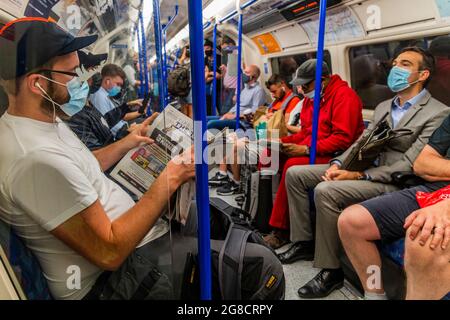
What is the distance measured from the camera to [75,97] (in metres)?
0.87

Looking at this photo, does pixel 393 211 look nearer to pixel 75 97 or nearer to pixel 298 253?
pixel 298 253

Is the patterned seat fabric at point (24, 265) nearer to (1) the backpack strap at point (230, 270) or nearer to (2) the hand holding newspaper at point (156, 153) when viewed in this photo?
(2) the hand holding newspaper at point (156, 153)

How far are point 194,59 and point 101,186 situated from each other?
0.47m

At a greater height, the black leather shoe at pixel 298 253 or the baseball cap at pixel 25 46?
the baseball cap at pixel 25 46

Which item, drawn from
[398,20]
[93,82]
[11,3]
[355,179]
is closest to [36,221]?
[93,82]

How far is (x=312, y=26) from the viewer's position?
15.8 feet

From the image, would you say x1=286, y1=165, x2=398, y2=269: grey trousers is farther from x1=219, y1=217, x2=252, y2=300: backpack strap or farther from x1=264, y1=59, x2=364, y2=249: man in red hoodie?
x1=219, y1=217, x2=252, y2=300: backpack strap

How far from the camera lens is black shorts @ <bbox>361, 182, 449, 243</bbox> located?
1792 mm

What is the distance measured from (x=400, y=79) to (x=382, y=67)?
1484 mm

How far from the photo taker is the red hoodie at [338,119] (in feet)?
9.23

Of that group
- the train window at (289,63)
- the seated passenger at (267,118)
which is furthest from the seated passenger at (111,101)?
the train window at (289,63)

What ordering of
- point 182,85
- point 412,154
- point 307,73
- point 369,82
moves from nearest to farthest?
point 182,85
point 412,154
point 307,73
point 369,82

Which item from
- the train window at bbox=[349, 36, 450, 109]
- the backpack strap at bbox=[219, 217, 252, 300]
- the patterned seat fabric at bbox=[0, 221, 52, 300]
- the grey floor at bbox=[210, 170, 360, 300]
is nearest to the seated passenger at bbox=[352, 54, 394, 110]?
the train window at bbox=[349, 36, 450, 109]

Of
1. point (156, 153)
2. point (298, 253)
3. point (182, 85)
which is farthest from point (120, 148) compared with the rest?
point (298, 253)
